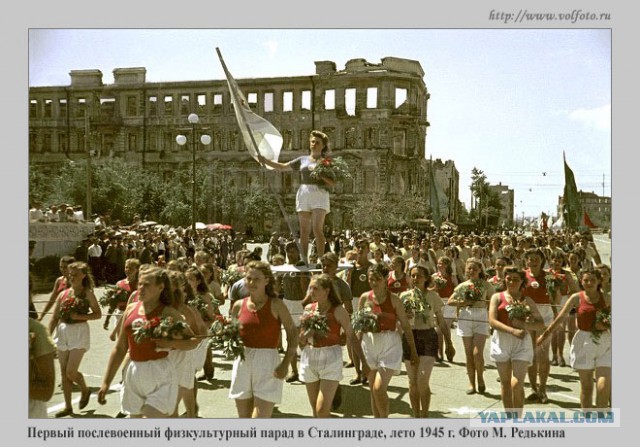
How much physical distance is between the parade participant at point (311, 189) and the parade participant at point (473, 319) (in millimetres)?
2589

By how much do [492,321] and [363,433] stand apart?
6.33ft

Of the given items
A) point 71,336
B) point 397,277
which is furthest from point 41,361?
point 397,277

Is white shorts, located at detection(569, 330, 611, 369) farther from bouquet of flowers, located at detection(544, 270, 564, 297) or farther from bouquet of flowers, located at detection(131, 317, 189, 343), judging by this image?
bouquet of flowers, located at detection(131, 317, 189, 343)

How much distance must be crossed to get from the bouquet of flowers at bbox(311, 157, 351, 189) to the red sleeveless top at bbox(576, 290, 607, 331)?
4.27 m

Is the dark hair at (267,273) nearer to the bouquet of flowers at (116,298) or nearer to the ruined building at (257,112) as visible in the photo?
the bouquet of flowers at (116,298)

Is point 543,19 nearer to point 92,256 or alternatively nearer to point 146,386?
point 146,386

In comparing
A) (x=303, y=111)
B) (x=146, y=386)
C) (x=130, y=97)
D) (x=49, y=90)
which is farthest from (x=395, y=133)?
(x=146, y=386)

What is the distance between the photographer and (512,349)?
24.4ft

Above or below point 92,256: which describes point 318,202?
above

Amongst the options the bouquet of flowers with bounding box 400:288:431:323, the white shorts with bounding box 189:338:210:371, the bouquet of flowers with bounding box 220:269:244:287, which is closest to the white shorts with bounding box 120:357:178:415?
the white shorts with bounding box 189:338:210:371

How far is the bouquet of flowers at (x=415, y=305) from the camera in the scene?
7.66 metres

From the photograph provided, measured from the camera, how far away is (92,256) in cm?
2184

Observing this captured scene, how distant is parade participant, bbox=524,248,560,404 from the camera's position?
28.3 feet

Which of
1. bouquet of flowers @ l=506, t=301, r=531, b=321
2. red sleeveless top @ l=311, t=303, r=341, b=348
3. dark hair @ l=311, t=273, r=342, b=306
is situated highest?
dark hair @ l=311, t=273, r=342, b=306
